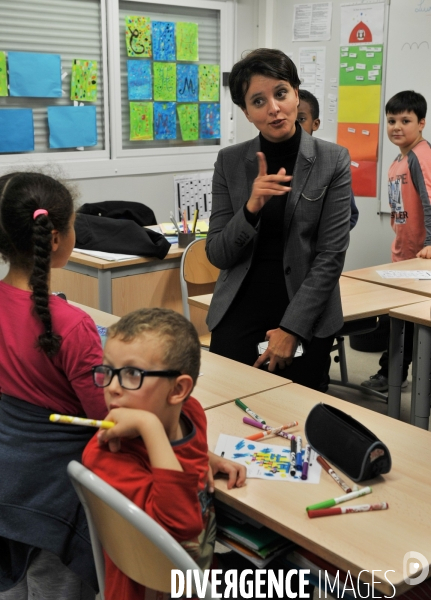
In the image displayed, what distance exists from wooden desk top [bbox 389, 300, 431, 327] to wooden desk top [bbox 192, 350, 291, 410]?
930 mm

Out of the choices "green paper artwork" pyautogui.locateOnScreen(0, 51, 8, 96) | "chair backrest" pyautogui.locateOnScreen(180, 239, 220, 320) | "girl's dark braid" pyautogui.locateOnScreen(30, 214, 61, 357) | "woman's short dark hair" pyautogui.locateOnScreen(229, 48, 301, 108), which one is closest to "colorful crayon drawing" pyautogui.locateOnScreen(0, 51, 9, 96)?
"green paper artwork" pyautogui.locateOnScreen(0, 51, 8, 96)

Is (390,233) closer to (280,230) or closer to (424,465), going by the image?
(280,230)

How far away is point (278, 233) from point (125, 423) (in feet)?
3.51

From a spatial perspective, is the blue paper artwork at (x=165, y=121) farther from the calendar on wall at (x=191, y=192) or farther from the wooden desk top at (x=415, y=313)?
the wooden desk top at (x=415, y=313)

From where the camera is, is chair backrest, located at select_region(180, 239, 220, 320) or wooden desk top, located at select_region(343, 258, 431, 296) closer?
wooden desk top, located at select_region(343, 258, 431, 296)

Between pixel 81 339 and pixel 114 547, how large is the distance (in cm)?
41

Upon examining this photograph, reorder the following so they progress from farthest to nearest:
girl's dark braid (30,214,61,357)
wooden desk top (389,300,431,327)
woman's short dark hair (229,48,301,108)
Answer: wooden desk top (389,300,431,327)
woman's short dark hair (229,48,301,108)
girl's dark braid (30,214,61,357)

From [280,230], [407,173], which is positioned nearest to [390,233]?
[407,173]

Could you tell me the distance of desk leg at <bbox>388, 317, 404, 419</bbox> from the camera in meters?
3.00

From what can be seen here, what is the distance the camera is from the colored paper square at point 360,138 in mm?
5000

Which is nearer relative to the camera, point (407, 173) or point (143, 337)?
point (143, 337)

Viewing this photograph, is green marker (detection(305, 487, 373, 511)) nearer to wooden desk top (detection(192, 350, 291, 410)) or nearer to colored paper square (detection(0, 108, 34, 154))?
wooden desk top (detection(192, 350, 291, 410))

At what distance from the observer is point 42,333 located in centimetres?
144

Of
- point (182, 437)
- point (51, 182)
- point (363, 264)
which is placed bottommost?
point (363, 264)
